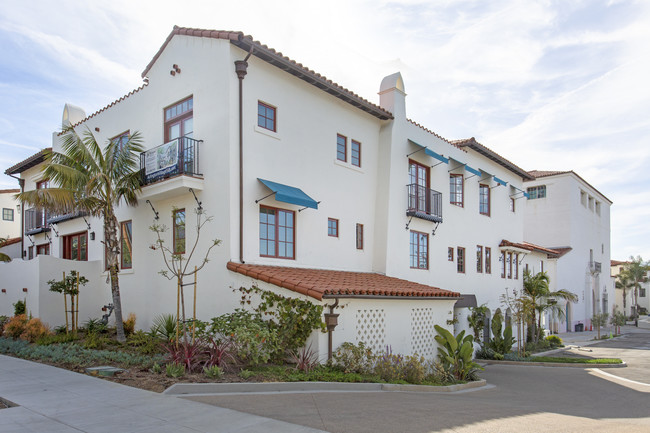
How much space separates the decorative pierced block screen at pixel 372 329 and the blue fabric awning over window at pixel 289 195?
3.53 metres

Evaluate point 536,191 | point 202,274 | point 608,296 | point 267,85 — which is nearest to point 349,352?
point 202,274

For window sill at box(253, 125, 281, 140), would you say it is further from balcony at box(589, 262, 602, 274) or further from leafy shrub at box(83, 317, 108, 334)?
balcony at box(589, 262, 602, 274)

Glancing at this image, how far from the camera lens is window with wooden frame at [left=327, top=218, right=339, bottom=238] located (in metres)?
16.5

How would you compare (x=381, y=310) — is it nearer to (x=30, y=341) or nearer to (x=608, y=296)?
(x=30, y=341)

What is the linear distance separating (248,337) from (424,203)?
38.3ft

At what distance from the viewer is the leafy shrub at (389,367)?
39.7ft

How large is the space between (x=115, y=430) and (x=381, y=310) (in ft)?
26.4

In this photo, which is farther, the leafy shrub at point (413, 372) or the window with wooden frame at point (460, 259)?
the window with wooden frame at point (460, 259)

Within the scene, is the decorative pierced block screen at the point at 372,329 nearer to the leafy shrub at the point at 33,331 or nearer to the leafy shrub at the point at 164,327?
the leafy shrub at the point at 164,327

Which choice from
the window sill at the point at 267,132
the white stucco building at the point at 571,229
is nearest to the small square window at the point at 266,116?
the window sill at the point at 267,132

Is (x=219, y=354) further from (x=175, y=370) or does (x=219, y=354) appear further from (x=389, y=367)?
(x=389, y=367)

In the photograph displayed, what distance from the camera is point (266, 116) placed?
14.8m

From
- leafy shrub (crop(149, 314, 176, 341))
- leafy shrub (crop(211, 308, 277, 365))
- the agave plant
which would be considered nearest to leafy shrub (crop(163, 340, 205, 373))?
leafy shrub (crop(211, 308, 277, 365))

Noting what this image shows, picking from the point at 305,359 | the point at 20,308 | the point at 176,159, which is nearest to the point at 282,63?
the point at 176,159
